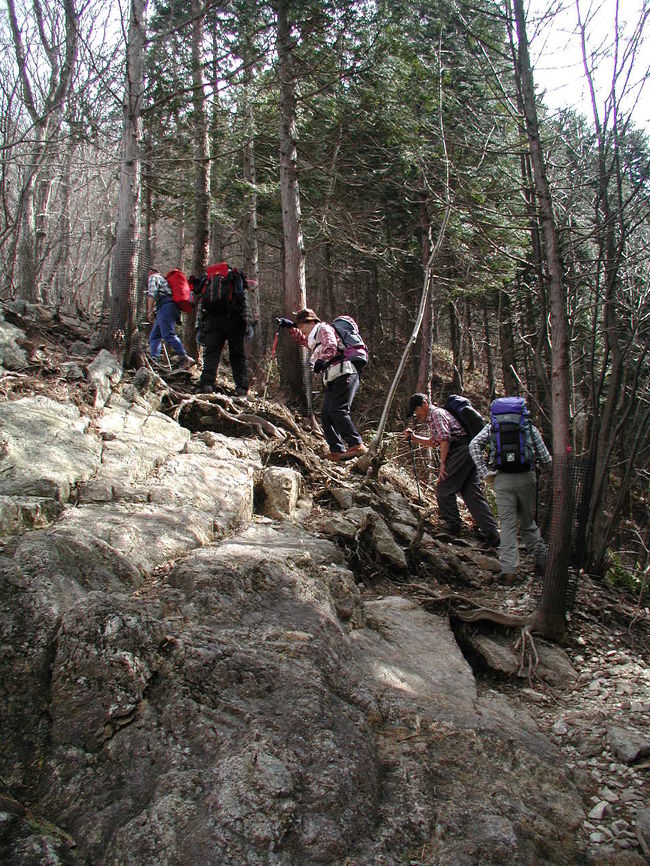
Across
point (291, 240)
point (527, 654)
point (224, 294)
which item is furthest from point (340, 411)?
point (291, 240)

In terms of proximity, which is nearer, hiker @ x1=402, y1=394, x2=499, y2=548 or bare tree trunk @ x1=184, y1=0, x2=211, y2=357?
hiker @ x1=402, y1=394, x2=499, y2=548

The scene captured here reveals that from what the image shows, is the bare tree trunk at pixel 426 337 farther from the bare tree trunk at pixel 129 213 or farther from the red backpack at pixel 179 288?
the bare tree trunk at pixel 129 213

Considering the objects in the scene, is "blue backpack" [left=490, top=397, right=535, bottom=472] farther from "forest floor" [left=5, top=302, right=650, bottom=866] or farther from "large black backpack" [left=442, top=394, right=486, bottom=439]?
"forest floor" [left=5, top=302, right=650, bottom=866]

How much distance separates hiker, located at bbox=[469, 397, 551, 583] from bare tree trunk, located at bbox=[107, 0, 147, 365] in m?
5.13

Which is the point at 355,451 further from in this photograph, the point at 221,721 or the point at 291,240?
the point at 291,240

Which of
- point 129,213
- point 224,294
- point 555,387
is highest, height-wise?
point 129,213

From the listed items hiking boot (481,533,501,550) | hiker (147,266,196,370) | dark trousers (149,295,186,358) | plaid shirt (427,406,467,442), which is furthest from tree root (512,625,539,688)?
dark trousers (149,295,186,358)

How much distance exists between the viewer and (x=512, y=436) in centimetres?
583

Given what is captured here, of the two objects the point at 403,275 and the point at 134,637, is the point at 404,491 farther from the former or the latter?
the point at 403,275

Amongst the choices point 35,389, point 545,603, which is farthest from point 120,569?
point 545,603

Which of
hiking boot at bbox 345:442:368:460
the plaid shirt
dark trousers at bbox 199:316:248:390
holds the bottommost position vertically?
hiking boot at bbox 345:442:368:460

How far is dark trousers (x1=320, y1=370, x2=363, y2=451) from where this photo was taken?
6.74 m

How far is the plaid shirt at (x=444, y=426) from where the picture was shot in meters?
7.02

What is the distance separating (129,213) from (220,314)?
1923mm
